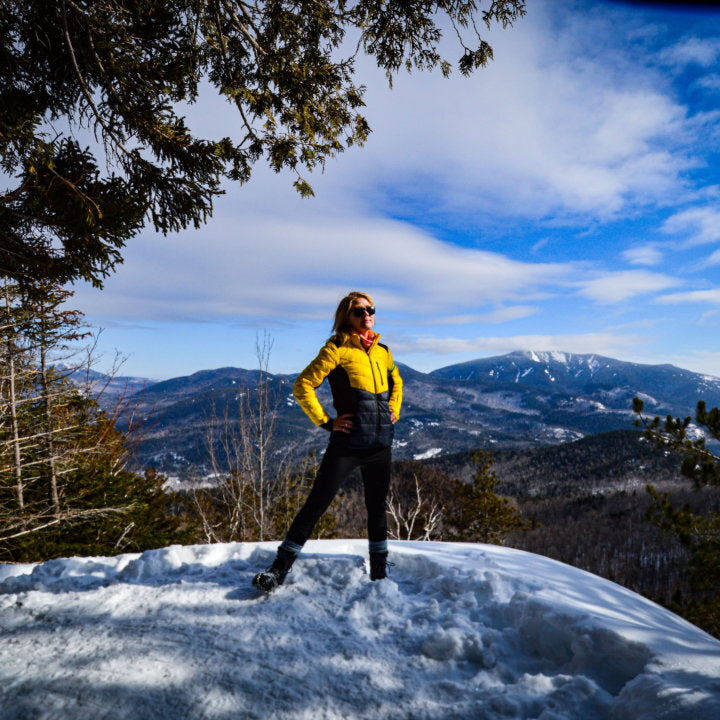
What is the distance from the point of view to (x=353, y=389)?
310 cm

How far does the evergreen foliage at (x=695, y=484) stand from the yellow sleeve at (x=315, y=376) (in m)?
4.75

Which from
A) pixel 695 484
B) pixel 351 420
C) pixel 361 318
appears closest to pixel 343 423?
pixel 351 420

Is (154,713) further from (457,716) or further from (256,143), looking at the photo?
(256,143)

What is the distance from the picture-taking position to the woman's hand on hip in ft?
9.95

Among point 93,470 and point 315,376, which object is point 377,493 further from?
point 93,470

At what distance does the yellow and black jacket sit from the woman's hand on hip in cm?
3

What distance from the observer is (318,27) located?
411 cm

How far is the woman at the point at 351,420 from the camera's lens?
9.99 feet

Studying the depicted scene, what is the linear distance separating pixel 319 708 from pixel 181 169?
433cm

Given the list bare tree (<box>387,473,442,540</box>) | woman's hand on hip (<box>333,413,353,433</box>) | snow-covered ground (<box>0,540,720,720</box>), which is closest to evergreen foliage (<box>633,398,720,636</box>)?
snow-covered ground (<box>0,540,720,720</box>)

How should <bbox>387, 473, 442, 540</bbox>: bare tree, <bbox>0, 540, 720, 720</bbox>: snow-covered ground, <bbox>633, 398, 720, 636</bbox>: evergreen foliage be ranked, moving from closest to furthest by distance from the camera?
1. <bbox>0, 540, 720, 720</bbox>: snow-covered ground
2. <bbox>633, 398, 720, 636</bbox>: evergreen foliage
3. <bbox>387, 473, 442, 540</bbox>: bare tree

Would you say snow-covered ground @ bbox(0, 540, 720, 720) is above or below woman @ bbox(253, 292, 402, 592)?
below

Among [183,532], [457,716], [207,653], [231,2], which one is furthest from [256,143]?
[183,532]

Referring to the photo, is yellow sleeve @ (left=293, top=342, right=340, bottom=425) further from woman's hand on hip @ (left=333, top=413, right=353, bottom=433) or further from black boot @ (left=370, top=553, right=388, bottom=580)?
black boot @ (left=370, top=553, right=388, bottom=580)
